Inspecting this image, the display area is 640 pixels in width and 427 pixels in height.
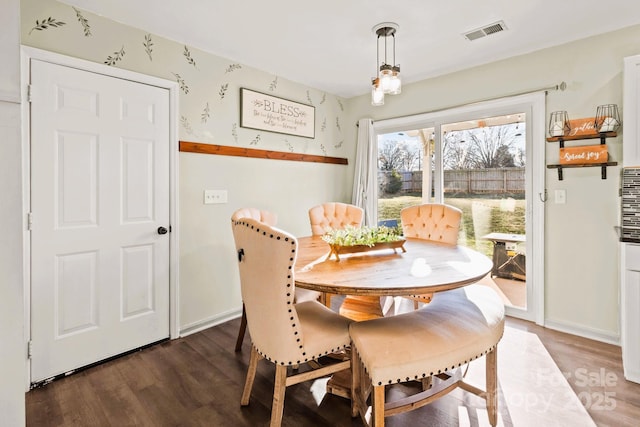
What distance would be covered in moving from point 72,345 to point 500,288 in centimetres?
355

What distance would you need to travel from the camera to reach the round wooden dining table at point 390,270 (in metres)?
1.38

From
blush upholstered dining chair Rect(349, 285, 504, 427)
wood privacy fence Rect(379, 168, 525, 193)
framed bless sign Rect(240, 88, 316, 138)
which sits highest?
framed bless sign Rect(240, 88, 316, 138)

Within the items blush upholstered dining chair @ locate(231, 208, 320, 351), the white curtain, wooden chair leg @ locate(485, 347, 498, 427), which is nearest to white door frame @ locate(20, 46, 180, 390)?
blush upholstered dining chair @ locate(231, 208, 320, 351)

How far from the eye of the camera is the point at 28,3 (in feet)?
6.49

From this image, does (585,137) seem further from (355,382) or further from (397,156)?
(355,382)

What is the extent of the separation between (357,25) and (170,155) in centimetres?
175

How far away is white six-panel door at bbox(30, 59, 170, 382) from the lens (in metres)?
2.04

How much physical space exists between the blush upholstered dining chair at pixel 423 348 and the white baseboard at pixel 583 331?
1438 mm

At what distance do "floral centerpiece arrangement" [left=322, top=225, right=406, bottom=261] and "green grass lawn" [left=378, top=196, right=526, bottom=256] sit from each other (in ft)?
5.21

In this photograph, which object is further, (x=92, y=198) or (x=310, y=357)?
(x=92, y=198)

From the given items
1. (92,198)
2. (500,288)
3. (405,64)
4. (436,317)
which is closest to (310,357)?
(436,317)

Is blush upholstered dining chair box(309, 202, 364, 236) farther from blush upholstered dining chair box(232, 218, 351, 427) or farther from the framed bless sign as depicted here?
blush upholstered dining chair box(232, 218, 351, 427)

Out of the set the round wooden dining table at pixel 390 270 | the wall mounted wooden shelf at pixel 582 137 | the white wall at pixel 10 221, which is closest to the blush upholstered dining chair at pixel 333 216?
the round wooden dining table at pixel 390 270

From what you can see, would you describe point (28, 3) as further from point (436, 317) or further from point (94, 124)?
point (436, 317)
